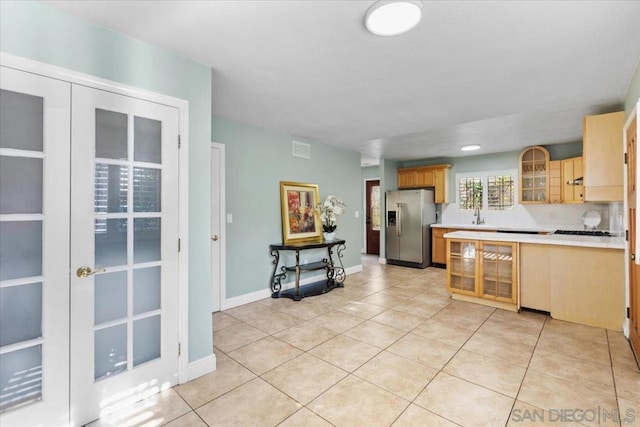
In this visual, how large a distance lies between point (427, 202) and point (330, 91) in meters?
4.31

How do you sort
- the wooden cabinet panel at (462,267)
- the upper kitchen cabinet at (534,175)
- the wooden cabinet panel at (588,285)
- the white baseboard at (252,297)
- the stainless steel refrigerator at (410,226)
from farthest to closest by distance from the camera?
1. the stainless steel refrigerator at (410,226)
2. the upper kitchen cabinet at (534,175)
3. the wooden cabinet panel at (462,267)
4. the white baseboard at (252,297)
5. the wooden cabinet panel at (588,285)

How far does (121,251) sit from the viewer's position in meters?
1.95

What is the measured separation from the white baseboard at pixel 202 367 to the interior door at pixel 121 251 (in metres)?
0.12

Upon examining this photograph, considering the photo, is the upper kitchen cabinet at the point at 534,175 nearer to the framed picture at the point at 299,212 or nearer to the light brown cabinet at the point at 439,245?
the light brown cabinet at the point at 439,245

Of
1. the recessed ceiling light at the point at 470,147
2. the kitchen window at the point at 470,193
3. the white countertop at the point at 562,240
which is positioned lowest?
the white countertop at the point at 562,240

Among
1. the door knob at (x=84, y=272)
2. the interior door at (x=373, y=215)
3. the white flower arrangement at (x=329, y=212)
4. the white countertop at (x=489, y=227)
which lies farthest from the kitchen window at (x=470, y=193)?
the door knob at (x=84, y=272)

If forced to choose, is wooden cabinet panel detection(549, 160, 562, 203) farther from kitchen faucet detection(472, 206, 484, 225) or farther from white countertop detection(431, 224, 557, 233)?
kitchen faucet detection(472, 206, 484, 225)

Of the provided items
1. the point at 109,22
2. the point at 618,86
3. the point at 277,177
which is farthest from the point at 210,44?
the point at 618,86

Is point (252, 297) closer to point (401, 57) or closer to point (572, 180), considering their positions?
point (401, 57)

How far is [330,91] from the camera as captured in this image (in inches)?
115

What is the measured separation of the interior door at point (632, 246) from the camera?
2409 millimetres

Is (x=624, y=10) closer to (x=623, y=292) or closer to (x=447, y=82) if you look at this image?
(x=447, y=82)

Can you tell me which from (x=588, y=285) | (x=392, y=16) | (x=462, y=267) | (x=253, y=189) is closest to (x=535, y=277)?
(x=588, y=285)

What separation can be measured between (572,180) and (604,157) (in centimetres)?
247
